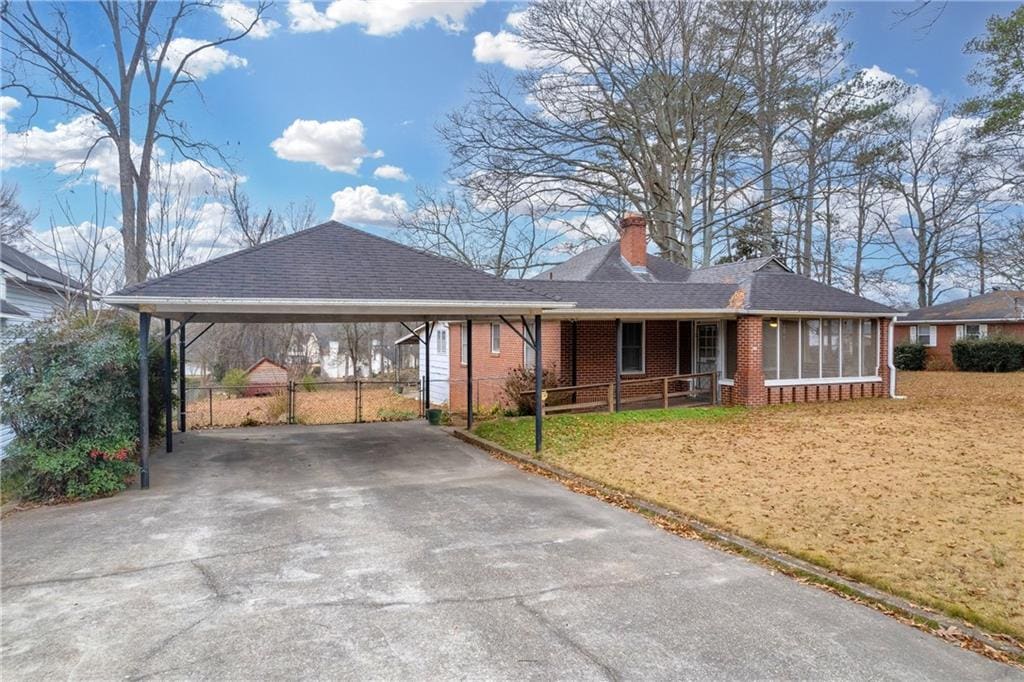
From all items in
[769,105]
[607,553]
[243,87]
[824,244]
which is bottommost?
[607,553]

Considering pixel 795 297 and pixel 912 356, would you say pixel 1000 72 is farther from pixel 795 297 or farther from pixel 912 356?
pixel 795 297

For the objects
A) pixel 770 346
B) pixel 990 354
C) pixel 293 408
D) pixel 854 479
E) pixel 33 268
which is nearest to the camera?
pixel 854 479

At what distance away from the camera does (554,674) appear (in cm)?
331

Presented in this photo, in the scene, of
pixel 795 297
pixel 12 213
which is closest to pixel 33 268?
pixel 12 213

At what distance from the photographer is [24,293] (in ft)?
40.5

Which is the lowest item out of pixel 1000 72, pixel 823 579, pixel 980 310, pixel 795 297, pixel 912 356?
pixel 823 579

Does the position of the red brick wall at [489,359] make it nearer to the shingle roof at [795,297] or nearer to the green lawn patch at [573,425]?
the green lawn patch at [573,425]

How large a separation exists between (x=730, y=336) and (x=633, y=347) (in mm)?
2642

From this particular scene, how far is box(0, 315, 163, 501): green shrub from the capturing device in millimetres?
7145

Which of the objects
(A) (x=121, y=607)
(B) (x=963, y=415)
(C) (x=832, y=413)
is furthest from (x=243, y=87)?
(B) (x=963, y=415)

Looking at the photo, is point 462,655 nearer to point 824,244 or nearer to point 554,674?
point 554,674

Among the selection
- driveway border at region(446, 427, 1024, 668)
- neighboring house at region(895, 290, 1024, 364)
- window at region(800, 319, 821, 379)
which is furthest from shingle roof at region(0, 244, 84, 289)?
neighboring house at region(895, 290, 1024, 364)

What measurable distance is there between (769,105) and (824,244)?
11942mm

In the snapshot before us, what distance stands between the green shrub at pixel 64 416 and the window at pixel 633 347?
12064mm
